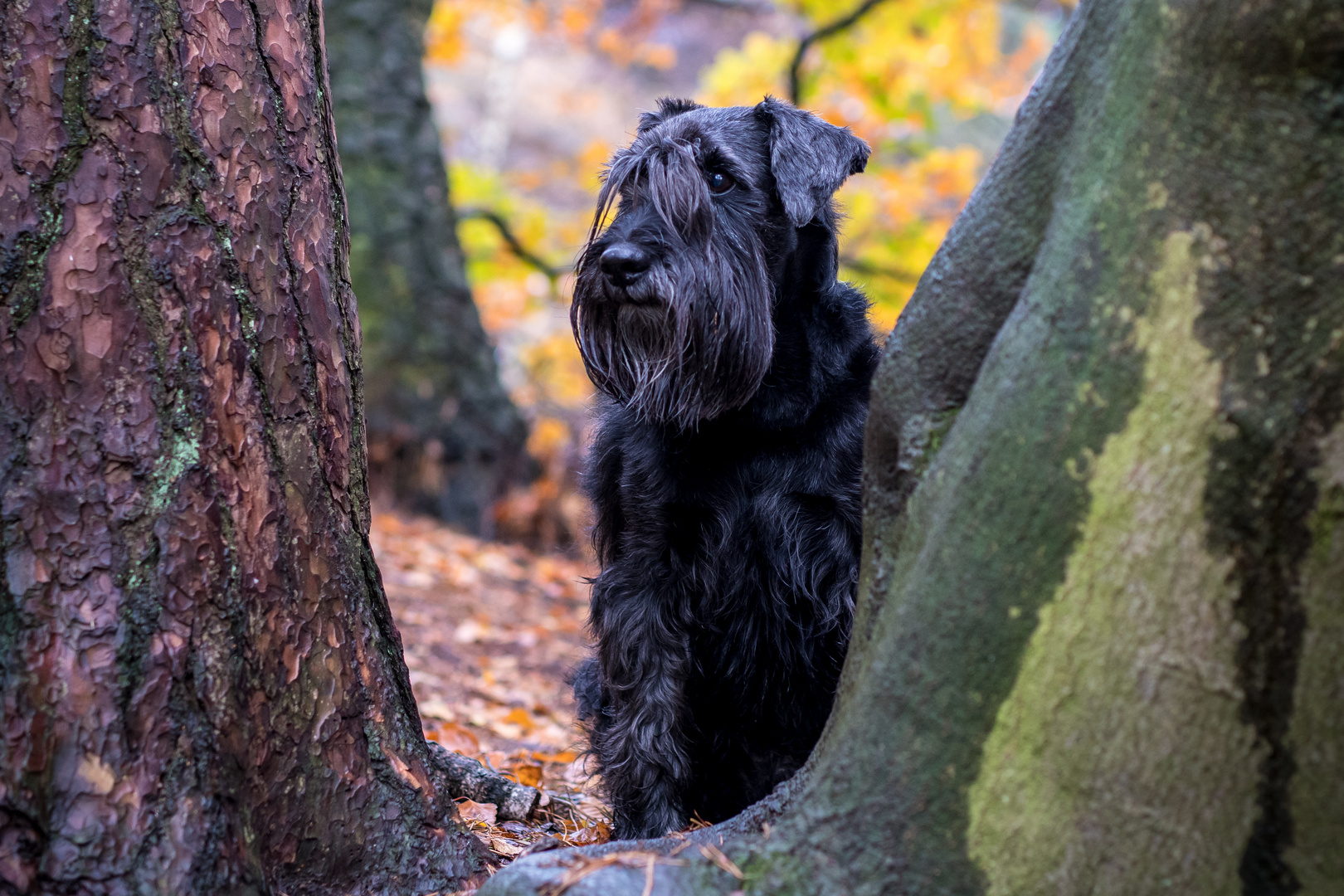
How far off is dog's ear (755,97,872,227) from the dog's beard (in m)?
0.24

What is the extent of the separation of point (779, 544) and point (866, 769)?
4.00 ft

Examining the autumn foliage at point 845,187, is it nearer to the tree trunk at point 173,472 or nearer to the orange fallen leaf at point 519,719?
the orange fallen leaf at point 519,719

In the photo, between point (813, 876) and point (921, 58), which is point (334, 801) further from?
point (921, 58)

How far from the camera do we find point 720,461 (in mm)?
2980

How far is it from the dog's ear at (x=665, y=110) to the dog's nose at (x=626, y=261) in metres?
0.82

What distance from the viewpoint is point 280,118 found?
6.70ft

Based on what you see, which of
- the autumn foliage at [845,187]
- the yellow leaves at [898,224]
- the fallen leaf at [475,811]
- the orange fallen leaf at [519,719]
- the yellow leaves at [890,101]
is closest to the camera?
the fallen leaf at [475,811]

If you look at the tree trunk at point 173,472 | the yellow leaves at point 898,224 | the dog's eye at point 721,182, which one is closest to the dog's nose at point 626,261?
the dog's eye at point 721,182

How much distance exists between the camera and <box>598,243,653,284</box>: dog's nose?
2.92m

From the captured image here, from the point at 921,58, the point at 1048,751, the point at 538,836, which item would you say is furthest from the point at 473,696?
the point at 921,58

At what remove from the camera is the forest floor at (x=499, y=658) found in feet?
10.6

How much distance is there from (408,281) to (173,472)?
21.7ft

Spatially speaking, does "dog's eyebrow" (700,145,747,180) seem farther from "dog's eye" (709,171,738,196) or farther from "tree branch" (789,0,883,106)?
"tree branch" (789,0,883,106)

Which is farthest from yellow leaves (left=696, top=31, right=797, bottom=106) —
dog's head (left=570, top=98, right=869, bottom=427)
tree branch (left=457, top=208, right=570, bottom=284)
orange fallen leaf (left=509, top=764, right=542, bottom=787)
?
orange fallen leaf (left=509, top=764, right=542, bottom=787)
